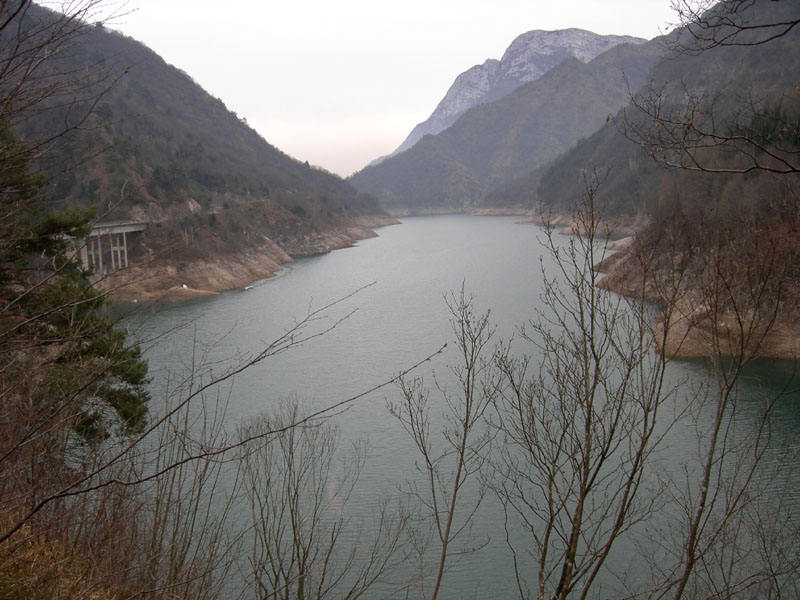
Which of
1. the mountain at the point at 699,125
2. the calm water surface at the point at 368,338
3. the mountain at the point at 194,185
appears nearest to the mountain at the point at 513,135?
the mountain at the point at 699,125

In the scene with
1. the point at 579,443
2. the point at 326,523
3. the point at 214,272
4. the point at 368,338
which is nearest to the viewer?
the point at 579,443

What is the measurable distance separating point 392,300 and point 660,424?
16.5 meters

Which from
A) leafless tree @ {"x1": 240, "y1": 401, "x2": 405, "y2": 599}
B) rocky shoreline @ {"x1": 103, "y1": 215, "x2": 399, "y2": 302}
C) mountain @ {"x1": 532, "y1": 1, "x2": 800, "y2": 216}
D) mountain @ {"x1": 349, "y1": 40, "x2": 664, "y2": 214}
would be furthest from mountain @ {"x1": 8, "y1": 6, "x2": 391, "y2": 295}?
mountain @ {"x1": 349, "y1": 40, "x2": 664, "y2": 214}

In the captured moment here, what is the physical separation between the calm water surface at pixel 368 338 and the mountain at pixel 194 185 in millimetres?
3138

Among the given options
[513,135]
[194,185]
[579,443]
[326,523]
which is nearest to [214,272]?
[194,185]

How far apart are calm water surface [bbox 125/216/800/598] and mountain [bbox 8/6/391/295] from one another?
10.3 feet

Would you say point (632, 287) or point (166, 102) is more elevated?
point (166, 102)

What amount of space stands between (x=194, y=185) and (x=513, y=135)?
143038mm

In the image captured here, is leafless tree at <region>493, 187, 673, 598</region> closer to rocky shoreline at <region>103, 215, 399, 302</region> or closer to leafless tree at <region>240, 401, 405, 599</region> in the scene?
leafless tree at <region>240, 401, 405, 599</region>

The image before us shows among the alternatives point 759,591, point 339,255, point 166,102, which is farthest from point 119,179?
point 166,102

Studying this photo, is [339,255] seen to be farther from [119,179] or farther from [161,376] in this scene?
[161,376]

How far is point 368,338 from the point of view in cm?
2089

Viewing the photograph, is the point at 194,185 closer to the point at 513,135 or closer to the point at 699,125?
the point at 699,125

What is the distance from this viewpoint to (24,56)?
237cm
